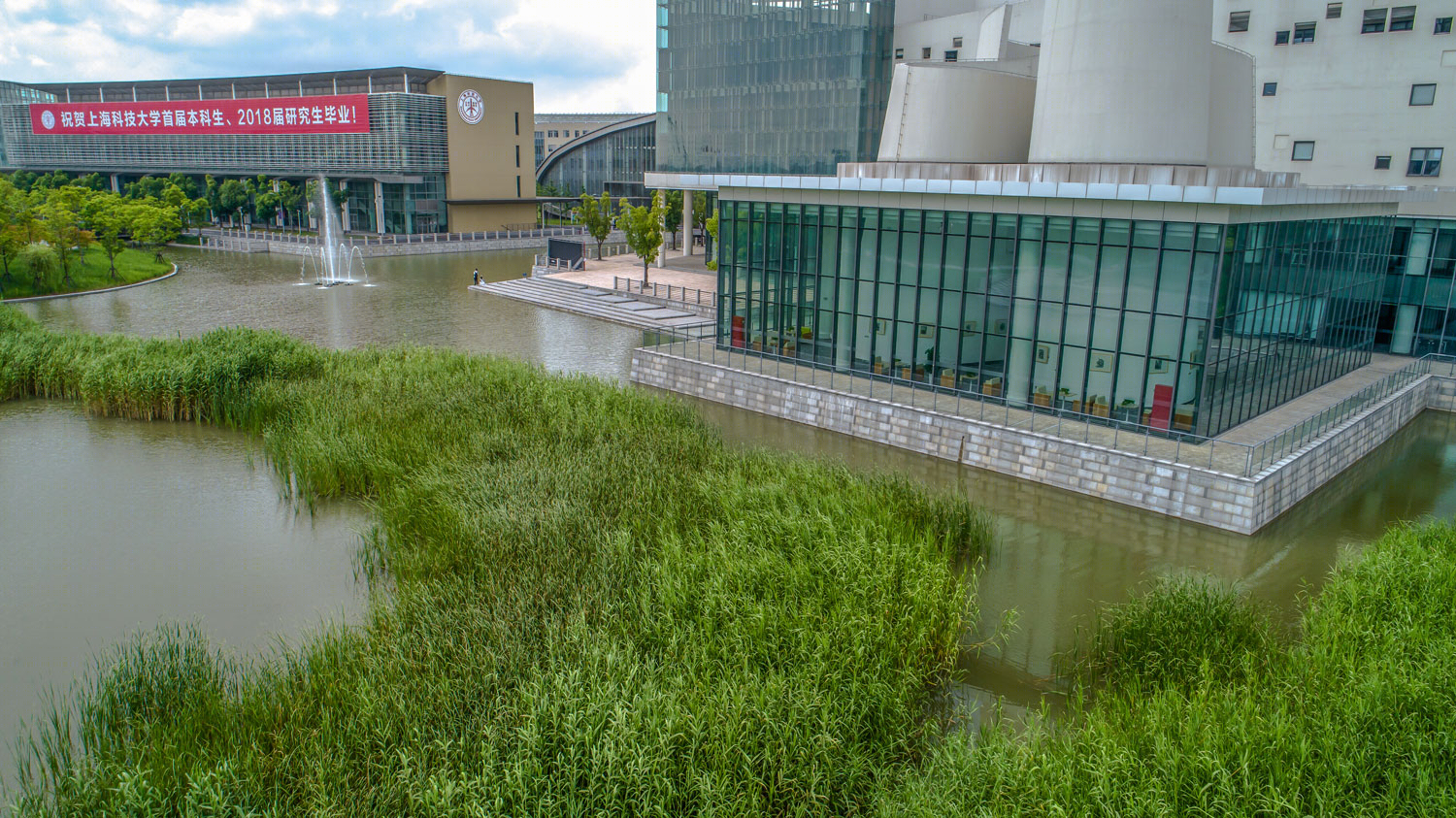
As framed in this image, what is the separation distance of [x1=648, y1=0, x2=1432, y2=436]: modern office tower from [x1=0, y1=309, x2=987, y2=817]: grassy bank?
6.61 meters

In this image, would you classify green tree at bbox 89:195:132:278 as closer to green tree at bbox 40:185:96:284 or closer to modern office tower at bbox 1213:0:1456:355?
green tree at bbox 40:185:96:284

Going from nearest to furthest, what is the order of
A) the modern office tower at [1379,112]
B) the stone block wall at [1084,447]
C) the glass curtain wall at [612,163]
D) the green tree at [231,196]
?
1. the stone block wall at [1084,447]
2. the modern office tower at [1379,112]
3. the green tree at [231,196]
4. the glass curtain wall at [612,163]

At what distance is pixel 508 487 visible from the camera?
14570mm

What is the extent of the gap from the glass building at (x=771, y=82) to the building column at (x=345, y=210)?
2707cm

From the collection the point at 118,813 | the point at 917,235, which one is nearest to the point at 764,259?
the point at 917,235

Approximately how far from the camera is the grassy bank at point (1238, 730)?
7.86 metres

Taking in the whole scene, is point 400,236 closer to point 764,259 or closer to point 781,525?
point 764,259

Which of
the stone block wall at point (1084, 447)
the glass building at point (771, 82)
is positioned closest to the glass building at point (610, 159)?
the glass building at point (771, 82)

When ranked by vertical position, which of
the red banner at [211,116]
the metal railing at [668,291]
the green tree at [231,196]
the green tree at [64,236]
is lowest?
the metal railing at [668,291]

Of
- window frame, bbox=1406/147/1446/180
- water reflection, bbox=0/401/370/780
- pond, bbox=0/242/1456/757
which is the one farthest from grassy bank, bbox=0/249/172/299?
window frame, bbox=1406/147/1446/180

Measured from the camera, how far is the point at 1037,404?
65.9ft

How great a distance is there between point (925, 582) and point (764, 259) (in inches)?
570

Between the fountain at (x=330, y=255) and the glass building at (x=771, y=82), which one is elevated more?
the glass building at (x=771, y=82)

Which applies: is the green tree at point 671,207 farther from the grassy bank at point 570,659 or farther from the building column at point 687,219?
the grassy bank at point 570,659
